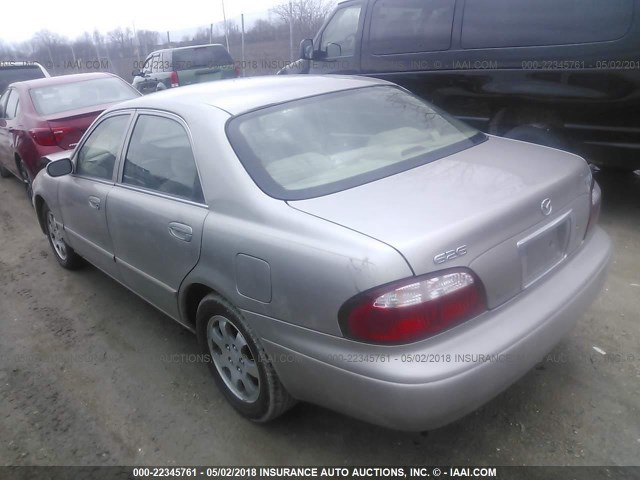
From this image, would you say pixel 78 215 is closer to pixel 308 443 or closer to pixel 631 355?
pixel 308 443

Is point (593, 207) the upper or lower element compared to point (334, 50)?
lower

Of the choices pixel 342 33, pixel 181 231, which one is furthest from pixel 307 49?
pixel 181 231

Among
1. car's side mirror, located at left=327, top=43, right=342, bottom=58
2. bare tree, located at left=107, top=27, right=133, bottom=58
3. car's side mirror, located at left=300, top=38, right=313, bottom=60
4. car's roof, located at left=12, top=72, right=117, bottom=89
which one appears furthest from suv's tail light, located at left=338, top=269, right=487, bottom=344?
bare tree, located at left=107, top=27, right=133, bottom=58

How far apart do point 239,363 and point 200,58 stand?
1258 centimetres

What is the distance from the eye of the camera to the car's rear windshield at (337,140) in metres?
2.29

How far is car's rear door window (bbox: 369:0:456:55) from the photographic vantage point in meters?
5.16

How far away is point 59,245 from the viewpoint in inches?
178

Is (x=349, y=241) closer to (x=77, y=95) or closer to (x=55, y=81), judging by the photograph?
(x=77, y=95)

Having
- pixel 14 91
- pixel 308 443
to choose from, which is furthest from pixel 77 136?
pixel 308 443

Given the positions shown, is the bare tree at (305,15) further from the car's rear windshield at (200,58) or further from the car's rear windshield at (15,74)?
the car's rear windshield at (15,74)

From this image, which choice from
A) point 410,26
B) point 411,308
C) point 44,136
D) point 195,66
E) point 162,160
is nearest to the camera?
point 411,308

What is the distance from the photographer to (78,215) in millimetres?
3715

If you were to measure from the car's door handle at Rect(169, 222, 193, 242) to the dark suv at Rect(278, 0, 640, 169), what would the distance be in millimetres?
3582

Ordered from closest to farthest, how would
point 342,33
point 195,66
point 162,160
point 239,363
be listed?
point 239,363 → point 162,160 → point 342,33 → point 195,66
